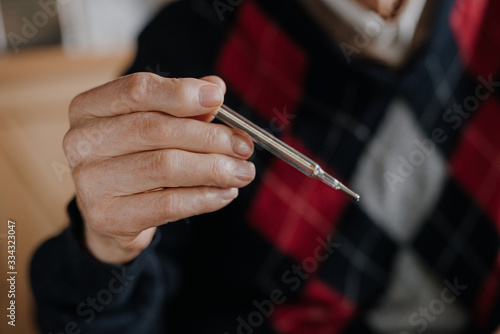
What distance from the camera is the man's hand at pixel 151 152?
0.26 m

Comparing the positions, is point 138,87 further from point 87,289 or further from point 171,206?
point 87,289

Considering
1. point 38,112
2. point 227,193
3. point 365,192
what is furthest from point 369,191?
point 38,112

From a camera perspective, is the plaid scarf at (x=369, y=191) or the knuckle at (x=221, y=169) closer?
the knuckle at (x=221, y=169)

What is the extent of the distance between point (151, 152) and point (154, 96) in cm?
3

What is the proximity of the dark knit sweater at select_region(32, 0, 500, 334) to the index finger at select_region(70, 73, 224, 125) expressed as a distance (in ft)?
0.80

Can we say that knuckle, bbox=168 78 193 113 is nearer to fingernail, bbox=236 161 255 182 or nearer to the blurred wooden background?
fingernail, bbox=236 161 255 182

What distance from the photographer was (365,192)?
0.50 meters

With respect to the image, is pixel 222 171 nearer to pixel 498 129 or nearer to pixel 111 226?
pixel 111 226

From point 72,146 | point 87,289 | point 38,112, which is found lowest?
point 38,112

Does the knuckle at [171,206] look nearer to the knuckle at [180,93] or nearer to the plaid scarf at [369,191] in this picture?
the knuckle at [180,93]

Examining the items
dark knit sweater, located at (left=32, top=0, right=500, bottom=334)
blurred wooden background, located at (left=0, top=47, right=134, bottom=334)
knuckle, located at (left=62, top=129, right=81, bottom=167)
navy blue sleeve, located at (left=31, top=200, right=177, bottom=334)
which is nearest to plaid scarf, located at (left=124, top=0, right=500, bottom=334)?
dark knit sweater, located at (left=32, top=0, right=500, bottom=334)

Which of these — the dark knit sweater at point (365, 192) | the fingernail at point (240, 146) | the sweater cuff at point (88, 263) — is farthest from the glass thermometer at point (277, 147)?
the dark knit sweater at point (365, 192)

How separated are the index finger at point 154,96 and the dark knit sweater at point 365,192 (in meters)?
0.24

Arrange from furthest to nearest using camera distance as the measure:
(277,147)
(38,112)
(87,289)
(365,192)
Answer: (38,112), (365,192), (87,289), (277,147)
